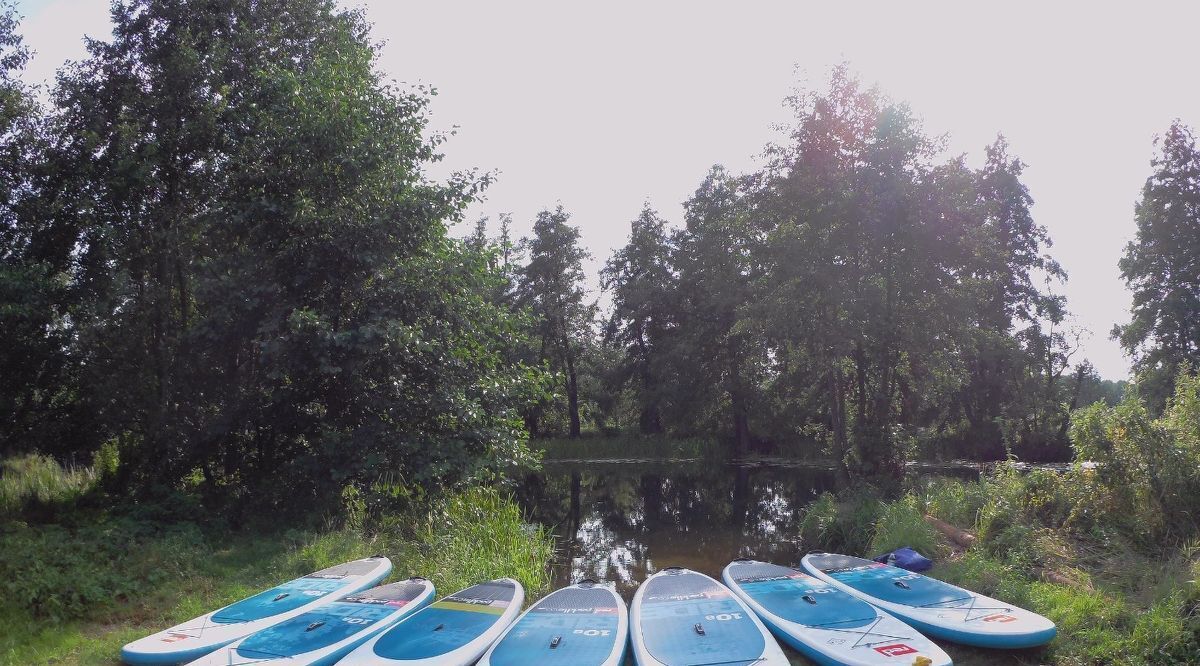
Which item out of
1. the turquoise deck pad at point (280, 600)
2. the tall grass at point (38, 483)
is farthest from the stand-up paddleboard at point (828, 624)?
the tall grass at point (38, 483)

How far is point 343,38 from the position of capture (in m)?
10.9

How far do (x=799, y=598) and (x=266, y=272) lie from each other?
7.27 metres

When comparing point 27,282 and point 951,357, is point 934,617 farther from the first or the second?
point 27,282

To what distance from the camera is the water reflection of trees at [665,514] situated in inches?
396

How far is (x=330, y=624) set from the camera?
5.58 meters

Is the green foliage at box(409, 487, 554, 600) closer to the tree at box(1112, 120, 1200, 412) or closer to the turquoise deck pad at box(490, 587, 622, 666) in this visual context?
the turquoise deck pad at box(490, 587, 622, 666)

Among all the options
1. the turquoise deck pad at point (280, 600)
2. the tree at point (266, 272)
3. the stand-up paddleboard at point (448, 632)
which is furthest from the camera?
the tree at point (266, 272)

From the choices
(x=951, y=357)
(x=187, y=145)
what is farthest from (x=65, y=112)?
(x=951, y=357)

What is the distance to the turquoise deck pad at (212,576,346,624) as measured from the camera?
18.5ft

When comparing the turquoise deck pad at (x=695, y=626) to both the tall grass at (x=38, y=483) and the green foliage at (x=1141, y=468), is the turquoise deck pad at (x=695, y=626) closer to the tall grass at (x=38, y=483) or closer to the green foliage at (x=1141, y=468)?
the green foliage at (x=1141, y=468)

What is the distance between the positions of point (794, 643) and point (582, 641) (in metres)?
1.60

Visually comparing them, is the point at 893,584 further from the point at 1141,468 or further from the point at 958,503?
the point at 958,503

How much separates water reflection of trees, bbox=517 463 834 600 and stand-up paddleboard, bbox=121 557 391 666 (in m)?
3.00

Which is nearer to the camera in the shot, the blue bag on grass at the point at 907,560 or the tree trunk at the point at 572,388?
the blue bag on grass at the point at 907,560
